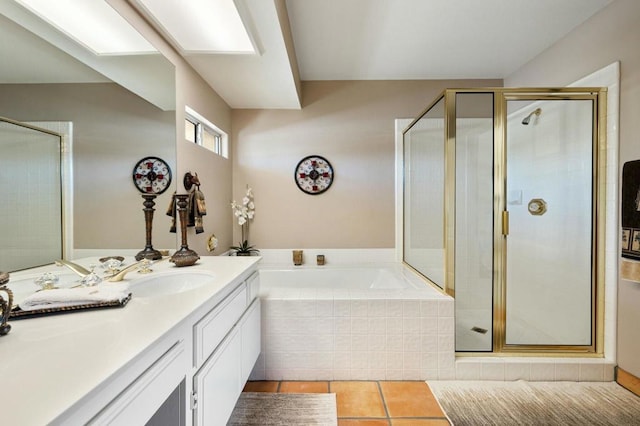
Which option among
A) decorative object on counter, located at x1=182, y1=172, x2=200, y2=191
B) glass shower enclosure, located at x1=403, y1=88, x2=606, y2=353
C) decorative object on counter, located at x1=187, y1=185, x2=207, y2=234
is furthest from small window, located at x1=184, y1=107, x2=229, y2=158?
glass shower enclosure, located at x1=403, y1=88, x2=606, y2=353

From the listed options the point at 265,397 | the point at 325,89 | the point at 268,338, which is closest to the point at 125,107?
the point at 268,338

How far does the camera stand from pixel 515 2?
1805mm

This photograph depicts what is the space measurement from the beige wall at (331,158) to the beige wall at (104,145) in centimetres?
134

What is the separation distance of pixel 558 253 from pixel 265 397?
7.61ft

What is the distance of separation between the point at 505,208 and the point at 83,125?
2440mm

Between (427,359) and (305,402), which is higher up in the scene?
(427,359)

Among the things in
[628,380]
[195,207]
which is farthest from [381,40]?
[628,380]

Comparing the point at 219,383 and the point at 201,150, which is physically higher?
the point at 201,150

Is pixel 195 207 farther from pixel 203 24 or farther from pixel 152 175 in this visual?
pixel 203 24

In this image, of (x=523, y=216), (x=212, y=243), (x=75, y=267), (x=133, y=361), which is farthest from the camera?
(x=212, y=243)

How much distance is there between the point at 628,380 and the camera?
1.66 m

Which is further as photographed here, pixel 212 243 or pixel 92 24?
pixel 212 243

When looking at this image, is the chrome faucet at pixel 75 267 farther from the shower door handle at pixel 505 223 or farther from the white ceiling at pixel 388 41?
the shower door handle at pixel 505 223

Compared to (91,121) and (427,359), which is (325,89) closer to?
(91,121)
